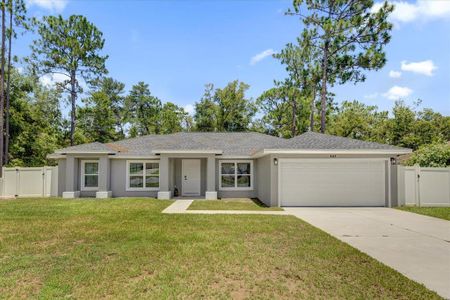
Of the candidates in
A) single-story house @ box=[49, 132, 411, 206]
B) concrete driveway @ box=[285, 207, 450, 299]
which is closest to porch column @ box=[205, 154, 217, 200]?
single-story house @ box=[49, 132, 411, 206]

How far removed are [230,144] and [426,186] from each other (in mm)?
10909

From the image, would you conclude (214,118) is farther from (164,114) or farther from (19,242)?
(19,242)

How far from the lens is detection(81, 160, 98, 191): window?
17.0 m

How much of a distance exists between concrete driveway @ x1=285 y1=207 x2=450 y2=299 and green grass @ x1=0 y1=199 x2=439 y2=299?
0.44 m

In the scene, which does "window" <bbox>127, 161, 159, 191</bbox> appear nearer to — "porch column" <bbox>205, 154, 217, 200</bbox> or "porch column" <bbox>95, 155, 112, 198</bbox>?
"porch column" <bbox>95, 155, 112, 198</bbox>

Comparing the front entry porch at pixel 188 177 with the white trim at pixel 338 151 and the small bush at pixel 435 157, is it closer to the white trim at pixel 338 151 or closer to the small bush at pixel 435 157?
the white trim at pixel 338 151

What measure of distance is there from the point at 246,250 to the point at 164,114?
107ft

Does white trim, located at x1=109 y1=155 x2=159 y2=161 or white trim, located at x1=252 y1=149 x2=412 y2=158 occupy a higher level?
white trim, located at x1=252 y1=149 x2=412 y2=158

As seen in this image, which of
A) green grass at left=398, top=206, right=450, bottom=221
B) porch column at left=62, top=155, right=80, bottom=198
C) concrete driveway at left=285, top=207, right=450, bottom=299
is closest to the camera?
concrete driveway at left=285, top=207, right=450, bottom=299

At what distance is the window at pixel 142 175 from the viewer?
55.9ft

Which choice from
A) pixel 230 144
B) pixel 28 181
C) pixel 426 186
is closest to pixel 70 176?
pixel 28 181

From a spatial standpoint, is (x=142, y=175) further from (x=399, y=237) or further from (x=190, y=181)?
(x=399, y=237)

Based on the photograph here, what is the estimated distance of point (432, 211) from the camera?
11.9 m

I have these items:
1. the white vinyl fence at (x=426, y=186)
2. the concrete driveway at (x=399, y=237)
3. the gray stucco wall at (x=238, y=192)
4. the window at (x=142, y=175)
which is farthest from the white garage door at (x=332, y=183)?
the window at (x=142, y=175)
